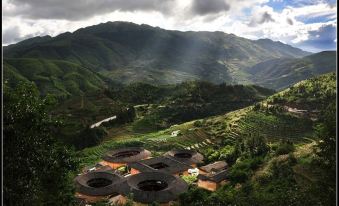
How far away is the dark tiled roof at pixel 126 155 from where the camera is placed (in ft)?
276

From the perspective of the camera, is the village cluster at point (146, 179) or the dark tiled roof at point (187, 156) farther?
the dark tiled roof at point (187, 156)

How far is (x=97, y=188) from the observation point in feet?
201

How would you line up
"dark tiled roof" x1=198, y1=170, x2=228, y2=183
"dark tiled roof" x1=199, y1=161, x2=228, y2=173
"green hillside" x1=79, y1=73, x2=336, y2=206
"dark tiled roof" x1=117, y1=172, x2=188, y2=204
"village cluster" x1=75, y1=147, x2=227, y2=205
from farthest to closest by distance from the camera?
"dark tiled roof" x1=199, y1=161, x2=228, y2=173, "dark tiled roof" x1=198, y1=170, x2=228, y2=183, "village cluster" x1=75, y1=147, x2=227, y2=205, "dark tiled roof" x1=117, y1=172, x2=188, y2=204, "green hillside" x1=79, y1=73, x2=336, y2=206

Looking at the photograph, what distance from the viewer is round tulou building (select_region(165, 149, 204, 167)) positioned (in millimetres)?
80938

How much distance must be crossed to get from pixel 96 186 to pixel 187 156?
2543 centimetres

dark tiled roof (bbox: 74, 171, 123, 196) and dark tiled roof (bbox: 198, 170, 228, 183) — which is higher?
dark tiled roof (bbox: 198, 170, 228, 183)

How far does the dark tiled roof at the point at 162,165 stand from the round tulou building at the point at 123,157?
6140mm

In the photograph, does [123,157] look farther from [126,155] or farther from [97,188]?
[97,188]

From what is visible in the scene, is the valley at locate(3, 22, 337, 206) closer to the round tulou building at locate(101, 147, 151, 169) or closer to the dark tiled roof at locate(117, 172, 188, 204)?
the dark tiled roof at locate(117, 172, 188, 204)

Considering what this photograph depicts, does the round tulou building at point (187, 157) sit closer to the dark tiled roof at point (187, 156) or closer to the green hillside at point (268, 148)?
the dark tiled roof at point (187, 156)

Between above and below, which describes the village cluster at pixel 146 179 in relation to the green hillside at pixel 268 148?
below

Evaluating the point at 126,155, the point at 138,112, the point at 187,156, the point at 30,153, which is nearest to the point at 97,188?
the point at 126,155

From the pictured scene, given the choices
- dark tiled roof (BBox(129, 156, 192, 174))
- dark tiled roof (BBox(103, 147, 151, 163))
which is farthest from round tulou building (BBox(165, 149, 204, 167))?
dark tiled roof (BBox(103, 147, 151, 163))

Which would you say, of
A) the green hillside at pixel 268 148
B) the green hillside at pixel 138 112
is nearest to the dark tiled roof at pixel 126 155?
the green hillside at pixel 268 148
